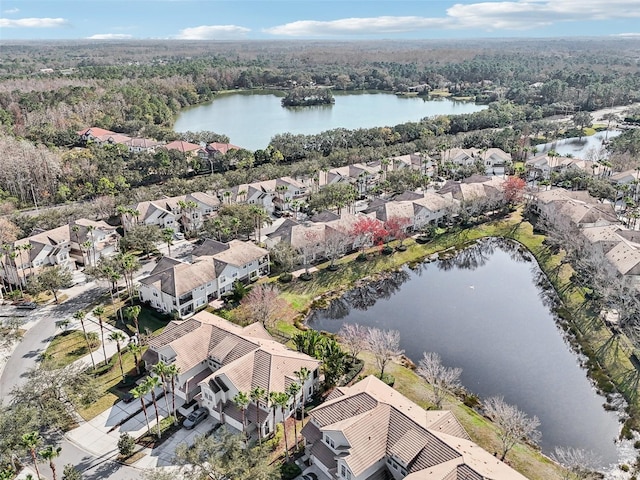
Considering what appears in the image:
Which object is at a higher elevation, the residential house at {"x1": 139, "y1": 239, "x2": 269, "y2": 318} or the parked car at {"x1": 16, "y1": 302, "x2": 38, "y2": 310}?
the residential house at {"x1": 139, "y1": 239, "x2": 269, "y2": 318}

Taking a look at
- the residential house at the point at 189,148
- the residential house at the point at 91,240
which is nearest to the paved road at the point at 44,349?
the residential house at the point at 91,240

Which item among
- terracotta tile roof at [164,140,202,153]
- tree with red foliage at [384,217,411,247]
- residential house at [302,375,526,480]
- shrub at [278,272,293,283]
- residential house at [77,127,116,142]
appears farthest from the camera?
residential house at [77,127,116,142]

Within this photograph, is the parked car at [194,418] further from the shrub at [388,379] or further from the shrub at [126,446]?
the shrub at [388,379]

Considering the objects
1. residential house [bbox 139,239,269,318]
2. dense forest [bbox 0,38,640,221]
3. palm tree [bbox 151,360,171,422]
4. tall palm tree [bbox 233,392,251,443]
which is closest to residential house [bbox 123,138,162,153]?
dense forest [bbox 0,38,640,221]


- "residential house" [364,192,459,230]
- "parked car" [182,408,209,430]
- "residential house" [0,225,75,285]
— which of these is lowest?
"parked car" [182,408,209,430]

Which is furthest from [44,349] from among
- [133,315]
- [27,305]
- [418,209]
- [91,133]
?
[91,133]

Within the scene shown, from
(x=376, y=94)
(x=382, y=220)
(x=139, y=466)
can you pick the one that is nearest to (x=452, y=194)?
(x=382, y=220)

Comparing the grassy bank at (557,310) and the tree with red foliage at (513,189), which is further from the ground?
the tree with red foliage at (513,189)

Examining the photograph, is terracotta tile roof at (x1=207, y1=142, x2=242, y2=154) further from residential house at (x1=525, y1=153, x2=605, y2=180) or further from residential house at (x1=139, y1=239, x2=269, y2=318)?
residential house at (x1=525, y1=153, x2=605, y2=180)
